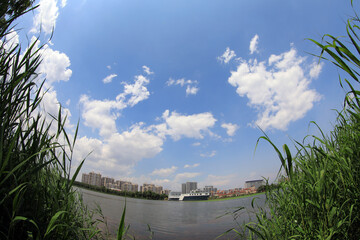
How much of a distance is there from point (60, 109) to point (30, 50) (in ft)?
1.91

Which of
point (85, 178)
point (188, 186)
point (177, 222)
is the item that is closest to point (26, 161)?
point (177, 222)

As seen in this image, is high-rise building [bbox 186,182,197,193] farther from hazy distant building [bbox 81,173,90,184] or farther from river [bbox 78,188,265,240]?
river [bbox 78,188,265,240]

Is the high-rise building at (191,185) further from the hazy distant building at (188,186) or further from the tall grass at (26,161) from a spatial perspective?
the tall grass at (26,161)

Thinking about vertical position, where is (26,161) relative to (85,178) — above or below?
above

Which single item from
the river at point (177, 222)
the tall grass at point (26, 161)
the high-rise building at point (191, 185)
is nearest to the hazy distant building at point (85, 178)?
the river at point (177, 222)

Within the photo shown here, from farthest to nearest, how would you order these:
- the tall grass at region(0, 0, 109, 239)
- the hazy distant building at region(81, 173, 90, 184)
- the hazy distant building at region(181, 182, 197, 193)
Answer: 1. the hazy distant building at region(181, 182, 197, 193)
2. the hazy distant building at region(81, 173, 90, 184)
3. the tall grass at region(0, 0, 109, 239)

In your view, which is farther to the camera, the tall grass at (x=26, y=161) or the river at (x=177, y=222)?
the river at (x=177, y=222)

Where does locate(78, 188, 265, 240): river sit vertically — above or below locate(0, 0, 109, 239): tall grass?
below

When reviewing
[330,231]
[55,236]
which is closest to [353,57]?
[330,231]

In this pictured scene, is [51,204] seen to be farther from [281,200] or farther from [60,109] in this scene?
[281,200]

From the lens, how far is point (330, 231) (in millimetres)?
2090

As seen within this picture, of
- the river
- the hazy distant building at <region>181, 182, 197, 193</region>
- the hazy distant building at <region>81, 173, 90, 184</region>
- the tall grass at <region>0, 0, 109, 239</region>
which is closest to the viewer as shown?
the tall grass at <region>0, 0, 109, 239</region>

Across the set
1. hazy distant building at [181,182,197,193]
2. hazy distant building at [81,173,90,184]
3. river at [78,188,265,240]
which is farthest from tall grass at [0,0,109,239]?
hazy distant building at [181,182,197,193]

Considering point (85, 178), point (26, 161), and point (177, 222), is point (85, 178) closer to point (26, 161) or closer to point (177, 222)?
point (177, 222)
